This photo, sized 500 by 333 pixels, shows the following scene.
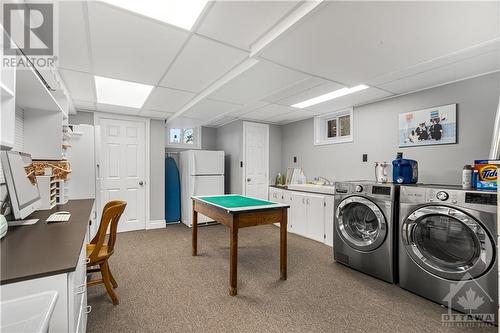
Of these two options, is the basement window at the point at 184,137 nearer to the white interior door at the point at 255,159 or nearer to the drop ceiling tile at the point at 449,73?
the white interior door at the point at 255,159

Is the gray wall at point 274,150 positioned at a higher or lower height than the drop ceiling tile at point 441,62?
lower

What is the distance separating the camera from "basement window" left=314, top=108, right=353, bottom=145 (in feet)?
13.3

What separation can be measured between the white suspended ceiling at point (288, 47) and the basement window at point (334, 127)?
0.83 metres

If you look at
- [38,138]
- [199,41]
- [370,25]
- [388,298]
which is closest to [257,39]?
[199,41]

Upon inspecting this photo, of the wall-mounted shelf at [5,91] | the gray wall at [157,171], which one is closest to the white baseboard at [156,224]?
the gray wall at [157,171]

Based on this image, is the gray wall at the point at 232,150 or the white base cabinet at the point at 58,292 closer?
the white base cabinet at the point at 58,292

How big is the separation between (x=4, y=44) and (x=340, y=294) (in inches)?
121

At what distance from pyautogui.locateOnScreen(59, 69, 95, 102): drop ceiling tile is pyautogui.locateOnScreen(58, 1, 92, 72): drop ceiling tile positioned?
0.68 ft

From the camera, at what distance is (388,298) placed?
7.30 feet

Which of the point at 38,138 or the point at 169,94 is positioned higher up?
the point at 169,94

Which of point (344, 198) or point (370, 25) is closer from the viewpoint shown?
point (370, 25)

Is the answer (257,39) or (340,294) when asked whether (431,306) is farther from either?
(257,39)

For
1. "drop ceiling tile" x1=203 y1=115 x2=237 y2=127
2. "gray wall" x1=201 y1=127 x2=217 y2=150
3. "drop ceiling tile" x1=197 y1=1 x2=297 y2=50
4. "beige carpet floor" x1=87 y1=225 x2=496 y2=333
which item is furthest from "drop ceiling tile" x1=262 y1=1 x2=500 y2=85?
"gray wall" x1=201 y1=127 x2=217 y2=150

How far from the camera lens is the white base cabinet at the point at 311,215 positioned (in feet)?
12.0
